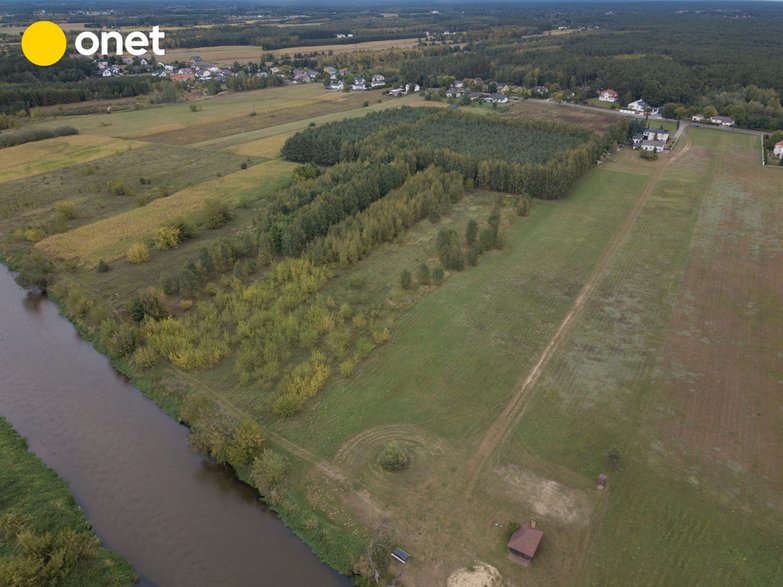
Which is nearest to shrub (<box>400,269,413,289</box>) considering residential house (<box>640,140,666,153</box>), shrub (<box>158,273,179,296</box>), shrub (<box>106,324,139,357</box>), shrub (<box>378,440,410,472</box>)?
shrub (<box>378,440,410,472</box>)

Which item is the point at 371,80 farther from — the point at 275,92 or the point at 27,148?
the point at 27,148

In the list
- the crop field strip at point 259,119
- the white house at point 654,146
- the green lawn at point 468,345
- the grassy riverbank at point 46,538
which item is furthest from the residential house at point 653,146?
the grassy riverbank at point 46,538

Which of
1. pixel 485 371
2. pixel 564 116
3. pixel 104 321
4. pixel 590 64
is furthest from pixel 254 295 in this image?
pixel 590 64

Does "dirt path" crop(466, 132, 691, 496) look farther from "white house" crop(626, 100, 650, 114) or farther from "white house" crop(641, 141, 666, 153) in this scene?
"white house" crop(626, 100, 650, 114)

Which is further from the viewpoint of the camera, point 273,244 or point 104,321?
point 273,244

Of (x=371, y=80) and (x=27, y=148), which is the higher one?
(x=371, y=80)

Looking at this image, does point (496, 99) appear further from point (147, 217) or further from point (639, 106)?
point (147, 217)

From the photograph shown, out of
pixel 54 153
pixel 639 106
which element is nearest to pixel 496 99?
pixel 639 106

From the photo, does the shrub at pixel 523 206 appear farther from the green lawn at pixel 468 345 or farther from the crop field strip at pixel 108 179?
the crop field strip at pixel 108 179
